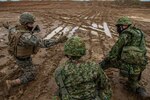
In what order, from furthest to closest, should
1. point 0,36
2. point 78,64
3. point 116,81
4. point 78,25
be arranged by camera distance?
point 78,25 → point 0,36 → point 116,81 → point 78,64

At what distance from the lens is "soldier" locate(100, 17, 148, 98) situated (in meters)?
5.37

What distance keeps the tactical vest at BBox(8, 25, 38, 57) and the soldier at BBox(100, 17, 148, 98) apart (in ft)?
5.07

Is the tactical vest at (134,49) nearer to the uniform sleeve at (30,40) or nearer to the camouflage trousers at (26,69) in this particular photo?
the uniform sleeve at (30,40)

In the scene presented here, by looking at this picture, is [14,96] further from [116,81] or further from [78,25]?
[78,25]

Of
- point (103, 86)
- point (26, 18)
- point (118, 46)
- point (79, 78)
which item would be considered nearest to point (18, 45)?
point (26, 18)

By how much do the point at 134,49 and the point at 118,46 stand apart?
299 millimetres

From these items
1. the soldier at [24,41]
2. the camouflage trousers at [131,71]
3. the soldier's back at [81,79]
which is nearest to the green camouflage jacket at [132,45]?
the camouflage trousers at [131,71]

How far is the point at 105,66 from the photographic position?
19.8ft

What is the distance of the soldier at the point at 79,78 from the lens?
3707 millimetres

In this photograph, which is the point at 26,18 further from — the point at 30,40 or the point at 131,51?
the point at 131,51

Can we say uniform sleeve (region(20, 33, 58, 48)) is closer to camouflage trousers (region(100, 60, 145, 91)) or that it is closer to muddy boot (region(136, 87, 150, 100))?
camouflage trousers (region(100, 60, 145, 91))

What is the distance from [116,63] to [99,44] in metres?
3.83

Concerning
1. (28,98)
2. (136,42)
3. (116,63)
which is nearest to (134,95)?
(116,63)

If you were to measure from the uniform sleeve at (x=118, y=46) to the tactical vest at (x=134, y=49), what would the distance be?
0.06m
